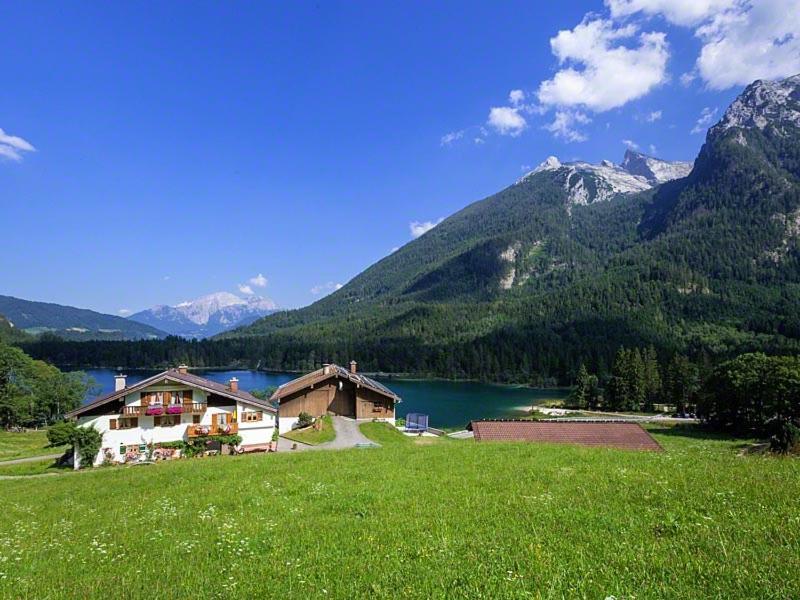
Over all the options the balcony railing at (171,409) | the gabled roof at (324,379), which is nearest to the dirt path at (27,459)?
the balcony railing at (171,409)

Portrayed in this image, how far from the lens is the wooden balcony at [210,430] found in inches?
1795

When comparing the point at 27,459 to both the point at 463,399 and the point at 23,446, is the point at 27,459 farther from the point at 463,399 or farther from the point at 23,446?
the point at 463,399

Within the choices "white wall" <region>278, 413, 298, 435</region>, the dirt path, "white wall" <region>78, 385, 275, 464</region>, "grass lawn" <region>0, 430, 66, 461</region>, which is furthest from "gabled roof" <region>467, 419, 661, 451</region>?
"grass lawn" <region>0, 430, 66, 461</region>

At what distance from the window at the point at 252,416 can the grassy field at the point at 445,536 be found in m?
30.5

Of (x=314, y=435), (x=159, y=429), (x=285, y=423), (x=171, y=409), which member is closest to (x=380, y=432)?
(x=314, y=435)

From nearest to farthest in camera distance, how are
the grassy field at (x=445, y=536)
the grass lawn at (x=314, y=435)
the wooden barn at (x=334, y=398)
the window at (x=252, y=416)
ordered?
the grassy field at (x=445, y=536)
the grass lawn at (x=314, y=435)
the window at (x=252, y=416)
the wooden barn at (x=334, y=398)

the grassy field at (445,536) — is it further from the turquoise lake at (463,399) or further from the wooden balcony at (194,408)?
the turquoise lake at (463,399)

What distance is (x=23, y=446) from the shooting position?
64.9 m

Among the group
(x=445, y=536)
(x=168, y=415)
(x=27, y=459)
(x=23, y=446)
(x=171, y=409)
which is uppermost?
(x=445, y=536)

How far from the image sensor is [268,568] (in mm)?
8477

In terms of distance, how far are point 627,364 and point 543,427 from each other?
91.9 m

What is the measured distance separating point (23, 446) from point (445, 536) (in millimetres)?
76525

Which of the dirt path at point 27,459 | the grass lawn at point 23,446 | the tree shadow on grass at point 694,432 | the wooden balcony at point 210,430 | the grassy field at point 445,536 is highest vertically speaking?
the grassy field at point 445,536

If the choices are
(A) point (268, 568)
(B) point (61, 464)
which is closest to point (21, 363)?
(B) point (61, 464)
